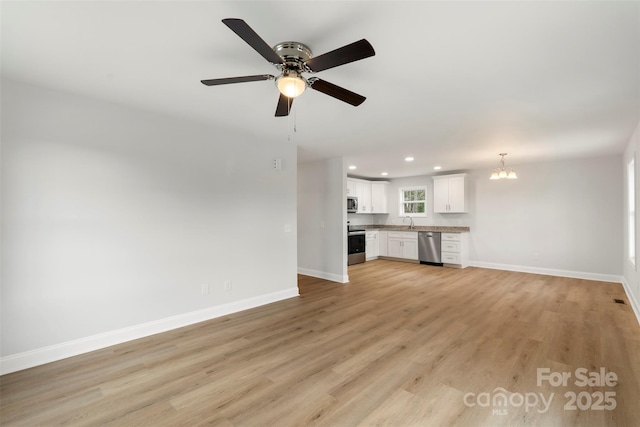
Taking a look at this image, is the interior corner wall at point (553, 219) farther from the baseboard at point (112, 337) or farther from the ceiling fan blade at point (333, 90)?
the ceiling fan blade at point (333, 90)

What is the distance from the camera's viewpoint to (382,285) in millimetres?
5336

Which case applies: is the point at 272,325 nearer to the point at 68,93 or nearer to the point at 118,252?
the point at 118,252

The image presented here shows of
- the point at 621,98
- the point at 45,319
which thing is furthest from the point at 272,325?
the point at 621,98

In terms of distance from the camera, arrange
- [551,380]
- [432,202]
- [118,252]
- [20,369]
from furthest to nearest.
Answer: [432,202]
[118,252]
[20,369]
[551,380]

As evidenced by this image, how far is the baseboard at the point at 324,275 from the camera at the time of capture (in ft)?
18.3

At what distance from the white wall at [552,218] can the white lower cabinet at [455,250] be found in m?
0.30

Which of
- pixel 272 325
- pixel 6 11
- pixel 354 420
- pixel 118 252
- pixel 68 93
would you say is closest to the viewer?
pixel 6 11

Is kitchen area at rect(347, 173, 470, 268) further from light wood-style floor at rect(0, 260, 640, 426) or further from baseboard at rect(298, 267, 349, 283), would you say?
light wood-style floor at rect(0, 260, 640, 426)

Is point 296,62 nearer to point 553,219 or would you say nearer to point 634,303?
point 634,303

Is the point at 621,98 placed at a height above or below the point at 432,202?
above

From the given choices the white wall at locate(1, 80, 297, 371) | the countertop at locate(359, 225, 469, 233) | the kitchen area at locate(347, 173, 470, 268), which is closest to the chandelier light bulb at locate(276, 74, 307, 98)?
the white wall at locate(1, 80, 297, 371)

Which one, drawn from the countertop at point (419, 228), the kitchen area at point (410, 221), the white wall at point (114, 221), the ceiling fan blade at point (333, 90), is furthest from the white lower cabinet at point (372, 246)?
the ceiling fan blade at point (333, 90)

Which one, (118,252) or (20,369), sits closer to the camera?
(20,369)

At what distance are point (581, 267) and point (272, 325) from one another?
6.37 metres
